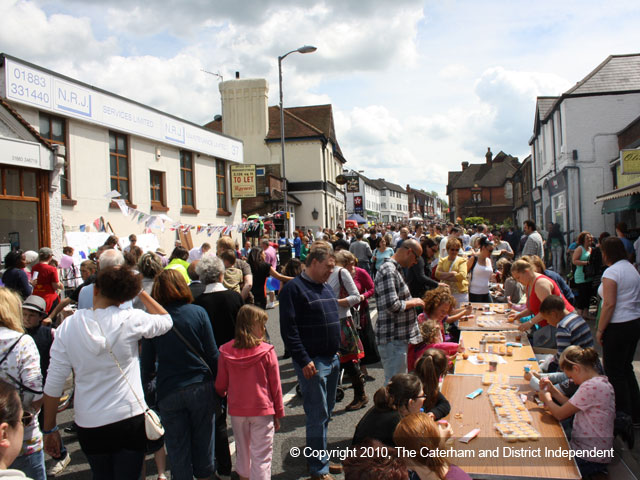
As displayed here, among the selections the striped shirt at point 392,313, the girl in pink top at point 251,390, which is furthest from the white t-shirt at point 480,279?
the girl in pink top at point 251,390

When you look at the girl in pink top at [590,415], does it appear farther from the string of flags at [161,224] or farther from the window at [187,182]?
the window at [187,182]

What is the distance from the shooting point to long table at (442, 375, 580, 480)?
9.31ft

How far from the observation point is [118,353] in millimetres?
3023

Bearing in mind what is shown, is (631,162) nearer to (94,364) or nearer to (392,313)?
(392,313)

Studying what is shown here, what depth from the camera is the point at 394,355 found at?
506cm

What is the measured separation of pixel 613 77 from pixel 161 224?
19658mm

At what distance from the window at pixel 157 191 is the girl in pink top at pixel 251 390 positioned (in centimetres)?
1444

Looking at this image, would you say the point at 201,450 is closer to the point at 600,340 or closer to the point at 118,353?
the point at 118,353

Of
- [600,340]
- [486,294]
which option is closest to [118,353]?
[600,340]

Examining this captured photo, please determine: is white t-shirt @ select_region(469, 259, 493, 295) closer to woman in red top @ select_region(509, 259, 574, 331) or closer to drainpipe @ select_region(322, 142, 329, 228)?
woman in red top @ select_region(509, 259, 574, 331)

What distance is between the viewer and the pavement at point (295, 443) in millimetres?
4090

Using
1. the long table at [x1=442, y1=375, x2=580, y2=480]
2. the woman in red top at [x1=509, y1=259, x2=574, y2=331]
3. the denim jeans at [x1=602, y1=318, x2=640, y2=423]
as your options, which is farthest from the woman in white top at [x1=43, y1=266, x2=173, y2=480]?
the denim jeans at [x1=602, y1=318, x2=640, y2=423]

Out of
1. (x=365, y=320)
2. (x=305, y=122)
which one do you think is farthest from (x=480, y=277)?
(x=305, y=122)

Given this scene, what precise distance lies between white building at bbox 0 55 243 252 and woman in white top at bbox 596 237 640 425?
11.4m
